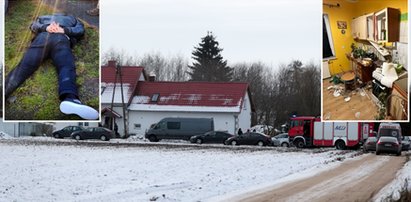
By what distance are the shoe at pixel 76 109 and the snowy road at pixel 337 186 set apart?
249 inches

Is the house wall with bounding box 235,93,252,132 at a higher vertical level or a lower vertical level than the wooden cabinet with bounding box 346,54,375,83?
lower

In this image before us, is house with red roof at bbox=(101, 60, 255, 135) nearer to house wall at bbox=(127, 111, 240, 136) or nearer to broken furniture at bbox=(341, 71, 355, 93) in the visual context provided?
house wall at bbox=(127, 111, 240, 136)

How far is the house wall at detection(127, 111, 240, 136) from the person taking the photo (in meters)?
71.1

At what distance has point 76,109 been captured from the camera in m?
16.5

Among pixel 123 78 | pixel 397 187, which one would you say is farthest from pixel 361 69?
pixel 123 78

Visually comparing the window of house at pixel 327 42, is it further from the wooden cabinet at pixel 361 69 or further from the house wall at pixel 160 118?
the house wall at pixel 160 118

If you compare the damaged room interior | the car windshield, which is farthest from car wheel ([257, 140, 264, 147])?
the damaged room interior

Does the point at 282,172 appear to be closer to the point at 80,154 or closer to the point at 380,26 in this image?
the point at 80,154

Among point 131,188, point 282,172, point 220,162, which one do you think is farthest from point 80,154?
point 131,188

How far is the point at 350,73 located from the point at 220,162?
746 inches

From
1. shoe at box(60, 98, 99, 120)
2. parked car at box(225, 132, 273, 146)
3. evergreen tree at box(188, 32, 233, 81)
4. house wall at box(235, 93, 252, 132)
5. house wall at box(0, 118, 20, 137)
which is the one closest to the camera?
shoe at box(60, 98, 99, 120)

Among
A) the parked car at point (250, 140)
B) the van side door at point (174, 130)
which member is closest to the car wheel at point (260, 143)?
the parked car at point (250, 140)

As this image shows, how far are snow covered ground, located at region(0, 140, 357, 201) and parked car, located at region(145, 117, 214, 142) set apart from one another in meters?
18.8

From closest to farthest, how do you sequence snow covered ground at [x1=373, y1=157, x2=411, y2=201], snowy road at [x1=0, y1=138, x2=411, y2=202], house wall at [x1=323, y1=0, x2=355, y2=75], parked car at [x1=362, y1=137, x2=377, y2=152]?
house wall at [x1=323, y1=0, x2=355, y2=75]
snow covered ground at [x1=373, y1=157, x2=411, y2=201]
snowy road at [x1=0, y1=138, x2=411, y2=202]
parked car at [x1=362, y1=137, x2=377, y2=152]
